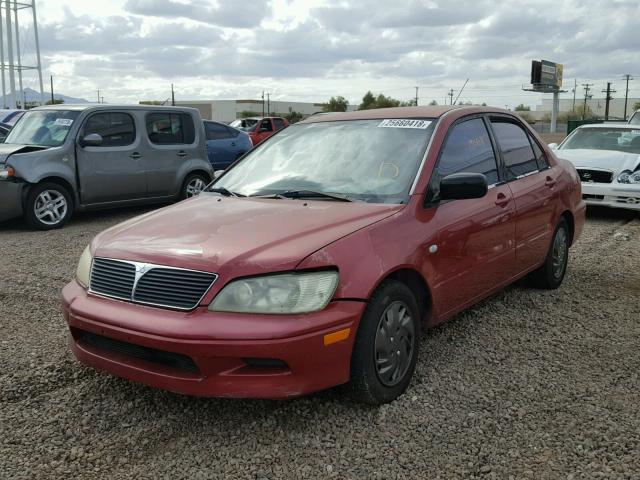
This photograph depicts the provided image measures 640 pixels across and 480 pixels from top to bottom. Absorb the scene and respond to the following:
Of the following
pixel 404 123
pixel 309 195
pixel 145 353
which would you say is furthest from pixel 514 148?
pixel 145 353

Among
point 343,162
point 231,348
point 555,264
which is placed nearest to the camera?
point 231,348

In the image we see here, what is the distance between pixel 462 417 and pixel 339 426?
644 mm

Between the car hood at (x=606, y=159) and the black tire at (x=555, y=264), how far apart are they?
4723mm

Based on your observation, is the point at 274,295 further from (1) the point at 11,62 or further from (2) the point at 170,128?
(1) the point at 11,62

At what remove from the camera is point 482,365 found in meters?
3.92

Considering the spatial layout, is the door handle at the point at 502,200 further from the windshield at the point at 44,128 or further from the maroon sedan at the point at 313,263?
the windshield at the point at 44,128

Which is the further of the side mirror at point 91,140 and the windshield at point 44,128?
the windshield at point 44,128

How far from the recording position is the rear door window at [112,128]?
909 cm

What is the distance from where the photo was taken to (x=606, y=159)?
9.96 meters

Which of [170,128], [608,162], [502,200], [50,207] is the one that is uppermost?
[170,128]

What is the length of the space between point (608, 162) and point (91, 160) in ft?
25.7

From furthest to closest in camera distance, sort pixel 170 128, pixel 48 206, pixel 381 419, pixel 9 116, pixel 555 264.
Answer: pixel 9 116, pixel 170 128, pixel 48 206, pixel 555 264, pixel 381 419

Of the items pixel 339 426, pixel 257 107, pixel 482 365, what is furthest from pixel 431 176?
pixel 257 107

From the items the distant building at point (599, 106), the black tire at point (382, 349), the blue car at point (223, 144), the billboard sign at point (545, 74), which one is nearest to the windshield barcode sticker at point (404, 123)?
the black tire at point (382, 349)
